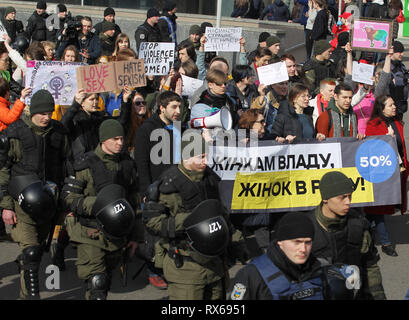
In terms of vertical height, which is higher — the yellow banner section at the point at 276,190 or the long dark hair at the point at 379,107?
the long dark hair at the point at 379,107

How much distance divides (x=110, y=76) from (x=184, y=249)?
10.3 ft

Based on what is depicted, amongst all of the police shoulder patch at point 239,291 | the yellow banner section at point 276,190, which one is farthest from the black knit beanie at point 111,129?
the police shoulder patch at point 239,291

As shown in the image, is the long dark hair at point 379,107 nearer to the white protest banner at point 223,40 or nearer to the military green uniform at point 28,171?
the white protest banner at point 223,40

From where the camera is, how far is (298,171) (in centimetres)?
827

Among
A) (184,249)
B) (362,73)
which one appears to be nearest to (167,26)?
(362,73)

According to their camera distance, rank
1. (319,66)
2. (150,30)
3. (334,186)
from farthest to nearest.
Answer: (150,30) → (319,66) → (334,186)

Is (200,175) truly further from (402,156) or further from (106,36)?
(106,36)

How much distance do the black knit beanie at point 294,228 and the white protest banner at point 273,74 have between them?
460 cm

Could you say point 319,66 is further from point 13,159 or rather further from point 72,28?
point 13,159

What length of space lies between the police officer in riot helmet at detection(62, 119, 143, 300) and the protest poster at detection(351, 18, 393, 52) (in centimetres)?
531

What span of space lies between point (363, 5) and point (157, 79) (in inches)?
370

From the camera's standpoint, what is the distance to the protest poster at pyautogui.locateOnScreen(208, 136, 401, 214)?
26.7 feet

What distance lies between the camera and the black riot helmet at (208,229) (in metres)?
5.27

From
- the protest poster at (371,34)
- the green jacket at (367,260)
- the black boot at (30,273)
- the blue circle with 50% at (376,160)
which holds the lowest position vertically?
the black boot at (30,273)
